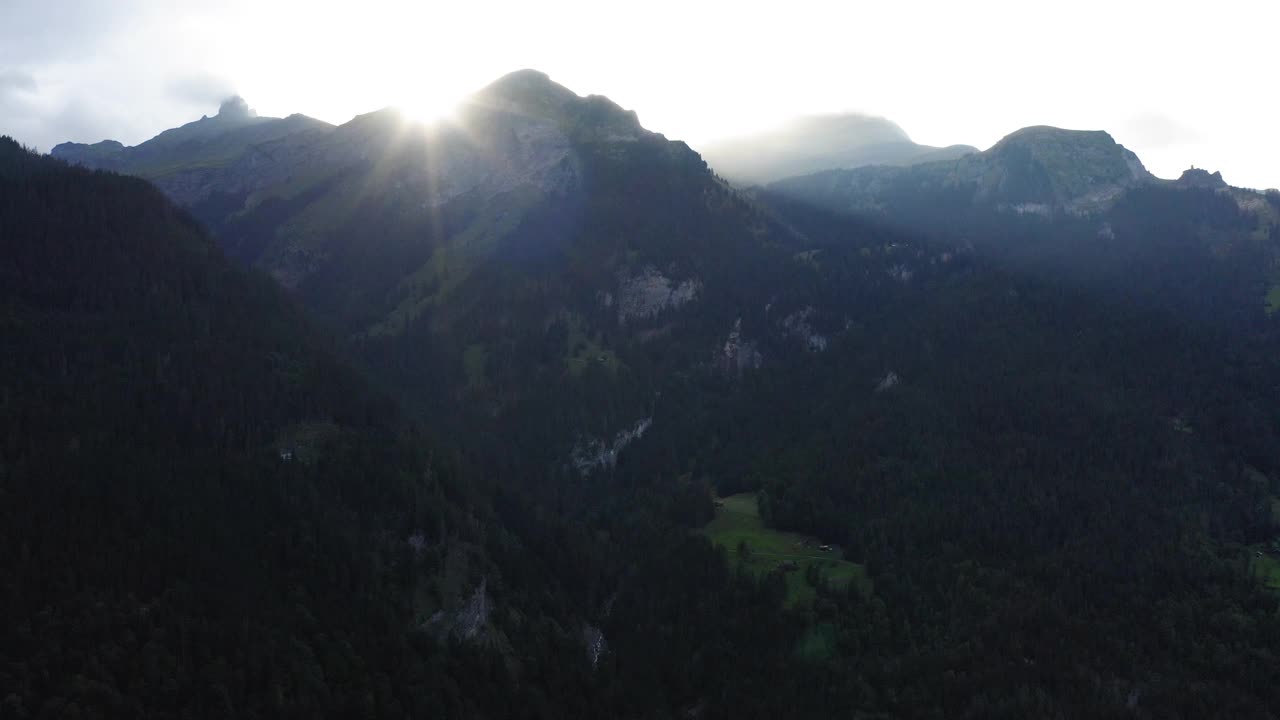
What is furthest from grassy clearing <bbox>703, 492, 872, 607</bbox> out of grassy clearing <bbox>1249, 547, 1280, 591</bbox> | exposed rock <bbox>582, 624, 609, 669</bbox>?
grassy clearing <bbox>1249, 547, 1280, 591</bbox>

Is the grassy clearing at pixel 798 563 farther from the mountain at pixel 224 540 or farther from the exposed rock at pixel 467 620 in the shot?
the exposed rock at pixel 467 620

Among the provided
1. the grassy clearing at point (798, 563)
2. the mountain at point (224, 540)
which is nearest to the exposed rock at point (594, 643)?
the mountain at point (224, 540)

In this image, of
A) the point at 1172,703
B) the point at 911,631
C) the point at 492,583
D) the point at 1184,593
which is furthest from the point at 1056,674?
the point at 492,583

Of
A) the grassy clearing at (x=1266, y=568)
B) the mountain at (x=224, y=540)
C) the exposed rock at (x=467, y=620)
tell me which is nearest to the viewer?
the mountain at (x=224, y=540)

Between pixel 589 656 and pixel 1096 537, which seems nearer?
pixel 589 656

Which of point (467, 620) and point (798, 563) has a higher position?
point (467, 620)

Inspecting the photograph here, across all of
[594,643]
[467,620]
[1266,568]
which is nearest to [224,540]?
[467,620]

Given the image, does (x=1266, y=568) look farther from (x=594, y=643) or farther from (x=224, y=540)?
(x=224, y=540)

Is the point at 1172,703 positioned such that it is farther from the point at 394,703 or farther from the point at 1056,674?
the point at 394,703

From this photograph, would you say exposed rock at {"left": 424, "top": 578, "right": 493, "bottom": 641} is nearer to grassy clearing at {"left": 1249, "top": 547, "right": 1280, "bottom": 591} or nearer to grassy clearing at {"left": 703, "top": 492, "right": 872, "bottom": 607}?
grassy clearing at {"left": 703, "top": 492, "right": 872, "bottom": 607}

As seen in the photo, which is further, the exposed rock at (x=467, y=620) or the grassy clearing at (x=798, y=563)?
the grassy clearing at (x=798, y=563)

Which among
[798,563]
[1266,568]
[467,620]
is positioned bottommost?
[1266,568]
